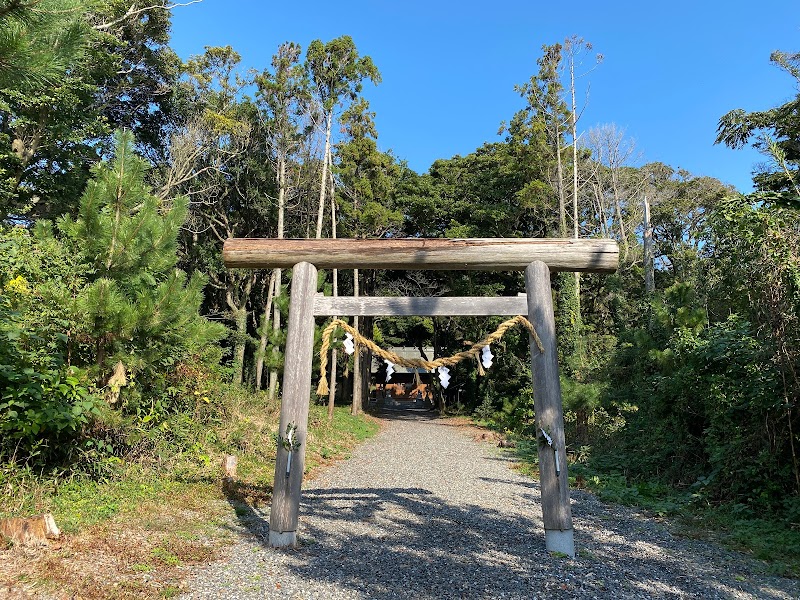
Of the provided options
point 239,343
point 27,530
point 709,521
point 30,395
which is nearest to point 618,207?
point 239,343

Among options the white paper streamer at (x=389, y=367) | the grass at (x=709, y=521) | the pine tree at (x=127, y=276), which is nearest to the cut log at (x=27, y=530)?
the pine tree at (x=127, y=276)

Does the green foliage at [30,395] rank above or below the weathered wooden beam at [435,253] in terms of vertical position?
below

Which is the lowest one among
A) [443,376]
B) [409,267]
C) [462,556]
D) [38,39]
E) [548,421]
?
[462,556]

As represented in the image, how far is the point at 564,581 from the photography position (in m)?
3.59

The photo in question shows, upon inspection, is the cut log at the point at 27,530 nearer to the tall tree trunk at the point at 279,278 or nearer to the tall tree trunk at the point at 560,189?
the tall tree trunk at the point at 279,278

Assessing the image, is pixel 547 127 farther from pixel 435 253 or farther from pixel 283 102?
pixel 435 253

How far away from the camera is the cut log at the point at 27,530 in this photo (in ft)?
11.4

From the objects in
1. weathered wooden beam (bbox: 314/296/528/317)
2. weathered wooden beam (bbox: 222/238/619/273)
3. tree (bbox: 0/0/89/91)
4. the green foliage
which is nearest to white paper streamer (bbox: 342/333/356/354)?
weathered wooden beam (bbox: 314/296/528/317)

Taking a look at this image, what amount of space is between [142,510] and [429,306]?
341cm

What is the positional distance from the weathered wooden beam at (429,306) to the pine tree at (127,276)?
1953 millimetres

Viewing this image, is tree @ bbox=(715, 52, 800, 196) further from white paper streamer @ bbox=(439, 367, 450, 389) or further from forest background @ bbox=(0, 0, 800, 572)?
white paper streamer @ bbox=(439, 367, 450, 389)

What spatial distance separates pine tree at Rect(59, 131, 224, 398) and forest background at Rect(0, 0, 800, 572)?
0.03m

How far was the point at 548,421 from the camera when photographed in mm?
4379

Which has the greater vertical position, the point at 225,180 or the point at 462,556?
the point at 225,180
